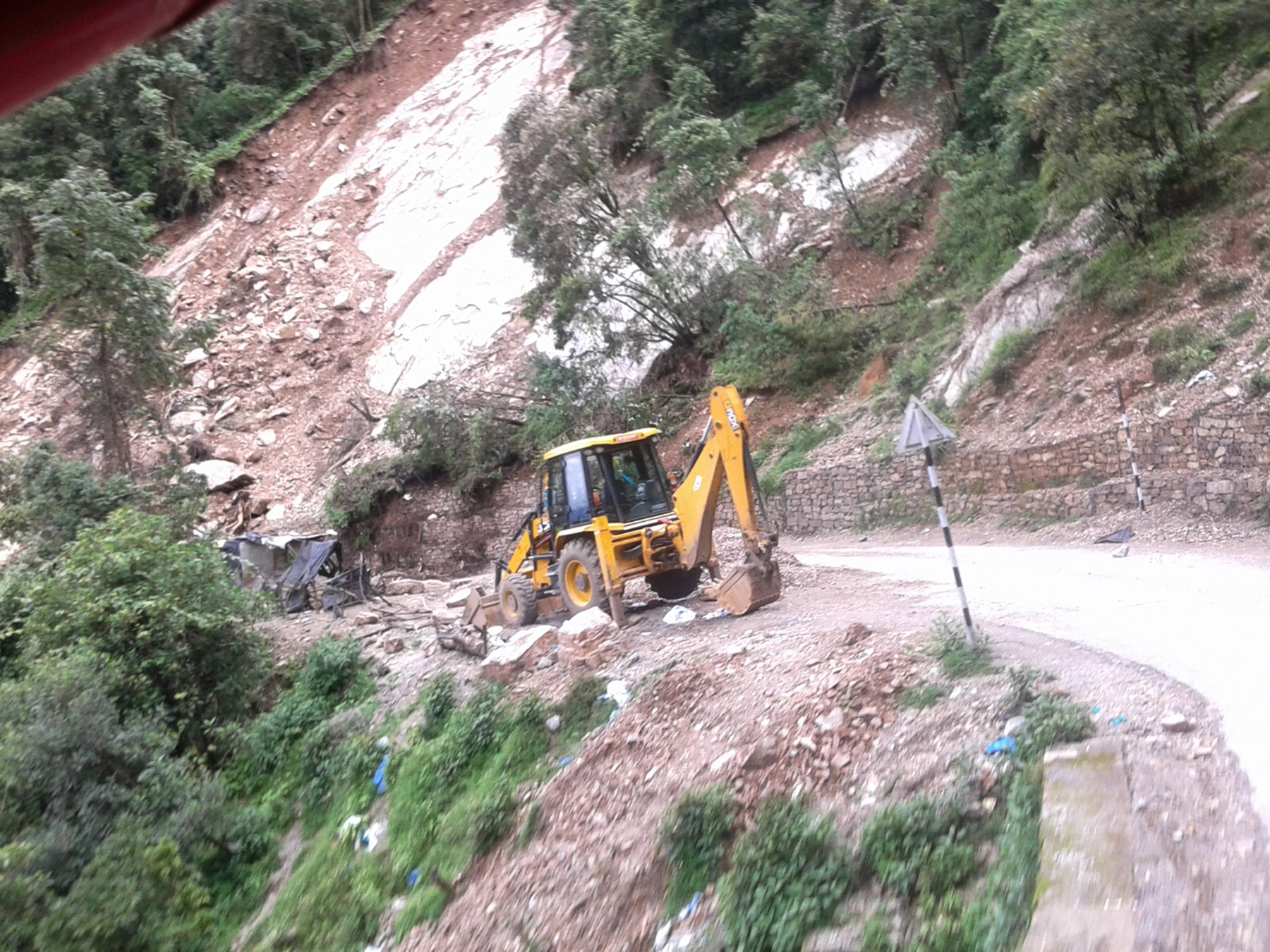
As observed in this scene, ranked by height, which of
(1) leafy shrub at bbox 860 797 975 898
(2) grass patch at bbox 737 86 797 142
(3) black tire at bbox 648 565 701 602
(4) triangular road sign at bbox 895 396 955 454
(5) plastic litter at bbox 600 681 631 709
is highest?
(2) grass patch at bbox 737 86 797 142

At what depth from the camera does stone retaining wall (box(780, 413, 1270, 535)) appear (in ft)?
Result: 43.8

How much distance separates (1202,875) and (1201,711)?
1.99 meters

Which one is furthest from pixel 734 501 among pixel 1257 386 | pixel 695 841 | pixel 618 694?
pixel 1257 386

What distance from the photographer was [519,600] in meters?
13.6

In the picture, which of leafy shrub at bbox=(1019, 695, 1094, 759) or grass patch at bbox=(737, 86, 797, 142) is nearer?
leafy shrub at bbox=(1019, 695, 1094, 759)

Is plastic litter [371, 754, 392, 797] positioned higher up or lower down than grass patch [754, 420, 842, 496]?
lower down

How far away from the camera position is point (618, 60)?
31.1 metres

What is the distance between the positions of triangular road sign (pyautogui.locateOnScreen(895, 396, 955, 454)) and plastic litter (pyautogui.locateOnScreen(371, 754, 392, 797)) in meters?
6.98

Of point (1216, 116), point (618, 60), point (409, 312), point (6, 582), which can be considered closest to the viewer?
point (6, 582)

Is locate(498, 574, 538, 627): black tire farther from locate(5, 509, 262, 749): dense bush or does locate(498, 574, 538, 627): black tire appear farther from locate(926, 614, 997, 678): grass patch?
→ locate(926, 614, 997, 678): grass patch

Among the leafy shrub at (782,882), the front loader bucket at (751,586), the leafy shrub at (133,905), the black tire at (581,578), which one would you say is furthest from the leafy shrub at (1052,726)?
the leafy shrub at (133,905)

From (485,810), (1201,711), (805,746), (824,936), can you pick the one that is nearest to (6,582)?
(485,810)

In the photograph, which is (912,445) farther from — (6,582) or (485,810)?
(6,582)

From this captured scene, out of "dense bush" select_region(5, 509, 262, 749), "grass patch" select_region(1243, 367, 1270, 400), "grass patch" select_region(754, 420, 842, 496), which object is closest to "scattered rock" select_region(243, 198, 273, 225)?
"grass patch" select_region(754, 420, 842, 496)
